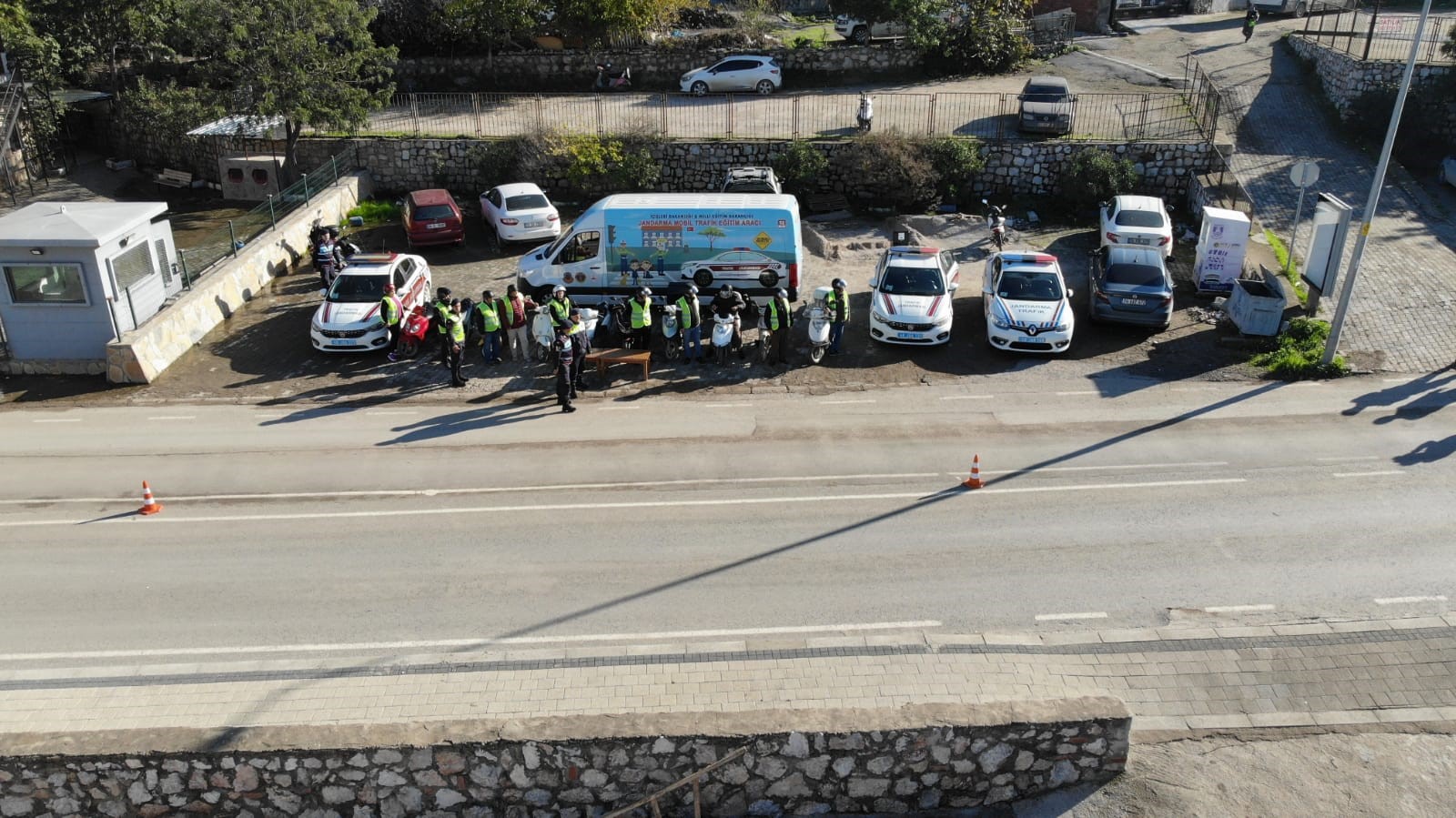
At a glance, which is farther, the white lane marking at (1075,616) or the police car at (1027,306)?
the police car at (1027,306)

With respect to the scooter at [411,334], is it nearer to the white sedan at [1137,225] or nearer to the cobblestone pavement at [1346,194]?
the white sedan at [1137,225]

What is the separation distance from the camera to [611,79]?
3875 centimetres

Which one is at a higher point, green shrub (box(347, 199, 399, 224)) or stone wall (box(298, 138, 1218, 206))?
stone wall (box(298, 138, 1218, 206))

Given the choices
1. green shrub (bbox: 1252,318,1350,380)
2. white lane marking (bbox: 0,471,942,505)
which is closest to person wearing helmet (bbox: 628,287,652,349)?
white lane marking (bbox: 0,471,942,505)

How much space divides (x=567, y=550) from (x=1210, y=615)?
7.57 m

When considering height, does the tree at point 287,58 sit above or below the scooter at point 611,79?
above

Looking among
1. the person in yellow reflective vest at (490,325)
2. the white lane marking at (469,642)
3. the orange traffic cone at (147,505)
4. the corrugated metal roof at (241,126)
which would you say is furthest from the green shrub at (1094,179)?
the orange traffic cone at (147,505)

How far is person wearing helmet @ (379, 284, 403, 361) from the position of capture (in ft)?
65.4

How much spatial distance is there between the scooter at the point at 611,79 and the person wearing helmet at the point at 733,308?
67.4 ft

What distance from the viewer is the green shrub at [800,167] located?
28672 mm

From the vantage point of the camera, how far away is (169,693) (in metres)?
10.4

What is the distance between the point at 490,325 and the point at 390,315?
1.93 metres

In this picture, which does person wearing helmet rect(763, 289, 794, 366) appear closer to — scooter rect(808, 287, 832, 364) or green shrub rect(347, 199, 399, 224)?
scooter rect(808, 287, 832, 364)

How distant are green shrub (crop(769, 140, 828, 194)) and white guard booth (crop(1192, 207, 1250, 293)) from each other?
33.7 ft
